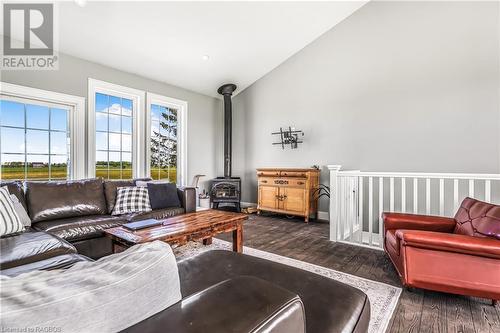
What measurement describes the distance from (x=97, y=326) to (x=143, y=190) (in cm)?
294

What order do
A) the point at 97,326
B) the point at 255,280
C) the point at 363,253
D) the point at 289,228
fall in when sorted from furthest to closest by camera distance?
the point at 289,228 < the point at 363,253 < the point at 255,280 < the point at 97,326

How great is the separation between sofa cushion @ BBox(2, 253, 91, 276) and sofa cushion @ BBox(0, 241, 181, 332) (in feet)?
3.66

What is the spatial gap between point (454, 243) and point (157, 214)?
9.41 ft

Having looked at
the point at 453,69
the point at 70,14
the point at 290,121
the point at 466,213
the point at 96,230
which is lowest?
the point at 96,230

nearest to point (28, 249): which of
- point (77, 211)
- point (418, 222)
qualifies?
point (77, 211)

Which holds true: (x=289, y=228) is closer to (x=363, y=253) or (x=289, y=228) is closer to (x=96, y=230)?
(x=363, y=253)

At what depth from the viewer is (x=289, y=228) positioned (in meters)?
3.96

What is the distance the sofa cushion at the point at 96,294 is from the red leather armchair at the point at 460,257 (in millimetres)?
1914

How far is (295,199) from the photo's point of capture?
14.4 feet

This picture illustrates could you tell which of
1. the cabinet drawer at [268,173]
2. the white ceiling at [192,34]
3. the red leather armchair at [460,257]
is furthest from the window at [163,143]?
the red leather armchair at [460,257]

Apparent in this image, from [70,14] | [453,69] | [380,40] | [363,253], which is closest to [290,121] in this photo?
[380,40]

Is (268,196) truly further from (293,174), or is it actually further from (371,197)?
(371,197)

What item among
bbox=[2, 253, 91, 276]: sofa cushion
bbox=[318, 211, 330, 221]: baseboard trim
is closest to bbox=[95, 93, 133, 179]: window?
bbox=[2, 253, 91, 276]: sofa cushion

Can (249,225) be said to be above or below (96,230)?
below
